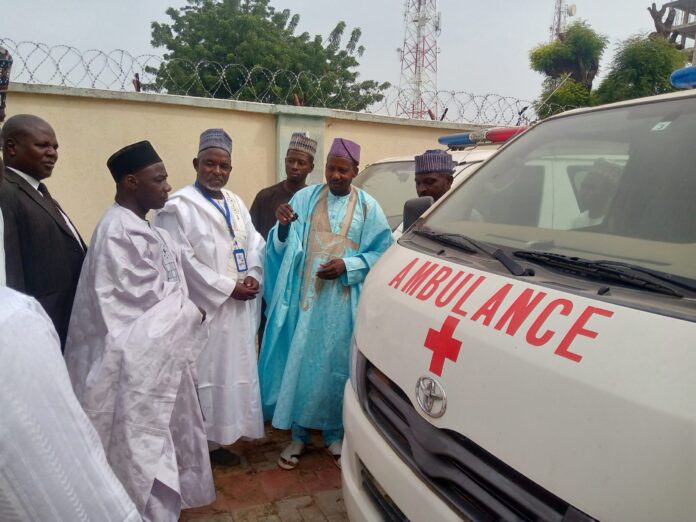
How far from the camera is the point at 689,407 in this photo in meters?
0.96

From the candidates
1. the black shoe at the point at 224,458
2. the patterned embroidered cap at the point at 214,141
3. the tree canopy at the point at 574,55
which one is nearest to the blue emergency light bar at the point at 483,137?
the patterned embroidered cap at the point at 214,141

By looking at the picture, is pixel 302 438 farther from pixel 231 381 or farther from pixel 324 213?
pixel 324 213

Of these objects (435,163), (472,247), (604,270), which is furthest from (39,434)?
(435,163)

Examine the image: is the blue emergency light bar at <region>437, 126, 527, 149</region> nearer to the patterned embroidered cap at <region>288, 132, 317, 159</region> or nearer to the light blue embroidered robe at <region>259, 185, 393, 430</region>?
the patterned embroidered cap at <region>288, 132, 317, 159</region>

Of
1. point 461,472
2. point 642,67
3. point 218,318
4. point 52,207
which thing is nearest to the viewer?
point 461,472

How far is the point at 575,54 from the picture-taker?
23406mm

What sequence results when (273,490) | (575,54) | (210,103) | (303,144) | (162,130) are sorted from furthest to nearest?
1. (575,54)
2. (210,103)
3. (162,130)
4. (303,144)
5. (273,490)

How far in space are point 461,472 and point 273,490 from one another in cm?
172

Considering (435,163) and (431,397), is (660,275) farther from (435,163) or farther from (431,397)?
(435,163)

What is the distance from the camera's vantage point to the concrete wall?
588 cm

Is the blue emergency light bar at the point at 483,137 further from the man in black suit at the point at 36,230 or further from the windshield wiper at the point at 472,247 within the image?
the man in black suit at the point at 36,230

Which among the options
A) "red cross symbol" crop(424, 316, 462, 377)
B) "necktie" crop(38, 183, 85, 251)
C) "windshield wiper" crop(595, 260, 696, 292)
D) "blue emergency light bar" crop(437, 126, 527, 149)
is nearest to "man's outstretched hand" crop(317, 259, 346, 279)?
"necktie" crop(38, 183, 85, 251)

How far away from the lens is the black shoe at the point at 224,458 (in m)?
3.06

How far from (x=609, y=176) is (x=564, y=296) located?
2.56 ft
